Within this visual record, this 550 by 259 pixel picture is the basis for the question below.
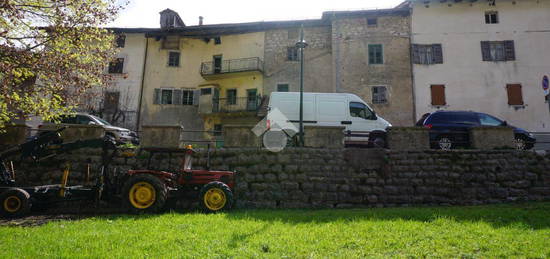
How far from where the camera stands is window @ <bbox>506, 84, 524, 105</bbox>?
20.2 metres

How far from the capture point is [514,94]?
20312 millimetres

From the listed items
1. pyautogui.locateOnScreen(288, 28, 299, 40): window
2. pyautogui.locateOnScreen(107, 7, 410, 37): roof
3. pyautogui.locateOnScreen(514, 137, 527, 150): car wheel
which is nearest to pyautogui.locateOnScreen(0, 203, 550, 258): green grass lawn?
pyautogui.locateOnScreen(514, 137, 527, 150): car wheel

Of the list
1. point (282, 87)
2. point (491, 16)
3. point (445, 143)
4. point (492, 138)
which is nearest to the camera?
point (492, 138)

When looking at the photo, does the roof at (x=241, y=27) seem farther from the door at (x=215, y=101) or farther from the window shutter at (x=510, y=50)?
the window shutter at (x=510, y=50)

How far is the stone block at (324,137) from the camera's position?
404 inches

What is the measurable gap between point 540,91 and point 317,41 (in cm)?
1551

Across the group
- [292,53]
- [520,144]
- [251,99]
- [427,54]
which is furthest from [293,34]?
[520,144]

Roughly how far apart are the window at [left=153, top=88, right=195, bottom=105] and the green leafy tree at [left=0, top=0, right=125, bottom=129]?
48.1ft

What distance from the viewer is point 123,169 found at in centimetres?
966

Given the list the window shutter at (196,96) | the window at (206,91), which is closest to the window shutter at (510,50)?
the window at (206,91)

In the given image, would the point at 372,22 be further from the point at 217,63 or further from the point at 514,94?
the point at 217,63

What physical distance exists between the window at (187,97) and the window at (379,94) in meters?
14.3

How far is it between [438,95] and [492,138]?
447 inches

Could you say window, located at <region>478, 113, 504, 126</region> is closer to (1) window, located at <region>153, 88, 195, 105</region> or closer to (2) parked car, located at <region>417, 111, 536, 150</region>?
(2) parked car, located at <region>417, 111, 536, 150</region>
